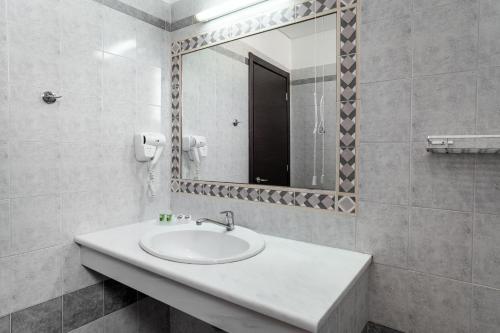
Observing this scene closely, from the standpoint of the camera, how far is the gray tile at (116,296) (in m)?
1.52

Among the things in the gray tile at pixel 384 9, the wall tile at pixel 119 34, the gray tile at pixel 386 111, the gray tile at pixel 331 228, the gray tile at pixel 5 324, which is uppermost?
the wall tile at pixel 119 34

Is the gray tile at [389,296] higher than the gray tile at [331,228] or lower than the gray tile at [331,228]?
lower

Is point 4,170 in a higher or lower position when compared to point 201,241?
higher

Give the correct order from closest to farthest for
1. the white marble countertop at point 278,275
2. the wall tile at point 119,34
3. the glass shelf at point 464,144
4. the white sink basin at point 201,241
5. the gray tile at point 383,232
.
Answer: the white marble countertop at point 278,275 → the glass shelf at point 464,144 → the gray tile at point 383,232 → the white sink basin at point 201,241 → the wall tile at point 119,34

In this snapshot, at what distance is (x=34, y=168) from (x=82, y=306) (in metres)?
0.70

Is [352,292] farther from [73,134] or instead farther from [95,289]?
[73,134]

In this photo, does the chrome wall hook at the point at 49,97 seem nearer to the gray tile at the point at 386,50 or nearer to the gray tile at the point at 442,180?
the gray tile at the point at 386,50

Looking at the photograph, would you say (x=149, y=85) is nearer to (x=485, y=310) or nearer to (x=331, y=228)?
(x=331, y=228)

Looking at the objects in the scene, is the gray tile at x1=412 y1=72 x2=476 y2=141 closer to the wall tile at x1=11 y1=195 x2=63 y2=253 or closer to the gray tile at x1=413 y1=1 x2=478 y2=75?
the gray tile at x1=413 y1=1 x2=478 y2=75

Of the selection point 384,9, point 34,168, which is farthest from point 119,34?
point 384,9

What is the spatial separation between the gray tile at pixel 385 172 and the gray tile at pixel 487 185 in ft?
0.69

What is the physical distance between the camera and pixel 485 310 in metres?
0.97

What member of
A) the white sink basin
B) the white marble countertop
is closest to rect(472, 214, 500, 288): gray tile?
the white marble countertop

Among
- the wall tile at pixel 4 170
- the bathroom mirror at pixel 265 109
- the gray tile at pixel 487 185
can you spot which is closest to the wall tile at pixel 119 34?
the bathroom mirror at pixel 265 109
